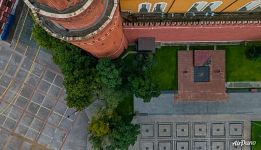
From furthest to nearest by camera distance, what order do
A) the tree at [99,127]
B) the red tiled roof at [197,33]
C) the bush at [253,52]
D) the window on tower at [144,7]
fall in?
the bush at [253,52] < the tree at [99,127] < the red tiled roof at [197,33] < the window on tower at [144,7]

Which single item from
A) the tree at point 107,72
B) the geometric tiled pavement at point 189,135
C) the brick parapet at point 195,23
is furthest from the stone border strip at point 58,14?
the geometric tiled pavement at point 189,135

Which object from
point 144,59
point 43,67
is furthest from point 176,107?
point 43,67

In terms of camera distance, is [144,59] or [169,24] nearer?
[169,24]

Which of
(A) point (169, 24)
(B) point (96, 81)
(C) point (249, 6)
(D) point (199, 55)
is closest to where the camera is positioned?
(C) point (249, 6)

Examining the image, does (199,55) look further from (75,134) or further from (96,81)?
(75,134)

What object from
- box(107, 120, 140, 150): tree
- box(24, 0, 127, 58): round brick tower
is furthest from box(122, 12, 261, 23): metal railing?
box(107, 120, 140, 150): tree

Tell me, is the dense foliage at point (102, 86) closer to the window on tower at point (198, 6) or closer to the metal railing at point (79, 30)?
the window on tower at point (198, 6)

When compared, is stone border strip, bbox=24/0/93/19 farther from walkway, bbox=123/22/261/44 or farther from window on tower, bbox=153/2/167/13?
walkway, bbox=123/22/261/44
